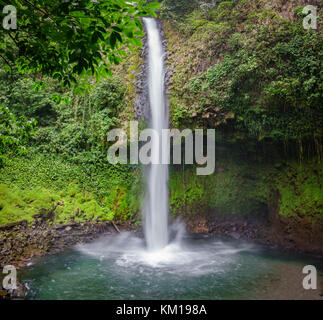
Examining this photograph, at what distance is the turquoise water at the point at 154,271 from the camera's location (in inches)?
204

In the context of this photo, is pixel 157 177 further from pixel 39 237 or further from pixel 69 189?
pixel 39 237

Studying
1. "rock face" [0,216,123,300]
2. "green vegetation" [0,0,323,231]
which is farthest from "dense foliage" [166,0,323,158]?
"rock face" [0,216,123,300]

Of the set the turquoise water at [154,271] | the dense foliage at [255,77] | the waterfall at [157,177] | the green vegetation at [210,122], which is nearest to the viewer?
the turquoise water at [154,271]

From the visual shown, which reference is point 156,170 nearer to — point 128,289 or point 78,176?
point 78,176

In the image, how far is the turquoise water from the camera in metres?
5.18

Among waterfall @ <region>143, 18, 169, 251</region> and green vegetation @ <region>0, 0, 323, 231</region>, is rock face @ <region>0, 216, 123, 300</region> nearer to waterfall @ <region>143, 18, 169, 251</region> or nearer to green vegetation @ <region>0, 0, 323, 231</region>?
green vegetation @ <region>0, 0, 323, 231</region>

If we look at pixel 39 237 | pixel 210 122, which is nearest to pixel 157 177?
pixel 210 122

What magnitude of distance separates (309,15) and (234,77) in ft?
9.08

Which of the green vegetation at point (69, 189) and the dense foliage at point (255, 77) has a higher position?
the dense foliage at point (255, 77)

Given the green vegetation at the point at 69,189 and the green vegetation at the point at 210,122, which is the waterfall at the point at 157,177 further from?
the green vegetation at the point at 69,189

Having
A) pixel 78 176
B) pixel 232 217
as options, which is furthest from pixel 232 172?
pixel 78 176

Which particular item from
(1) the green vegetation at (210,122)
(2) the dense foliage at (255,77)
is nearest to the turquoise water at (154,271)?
(1) the green vegetation at (210,122)

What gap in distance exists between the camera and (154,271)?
6469mm
